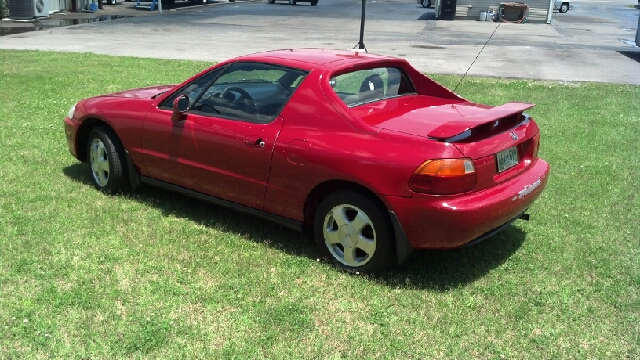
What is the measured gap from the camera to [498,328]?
146 inches

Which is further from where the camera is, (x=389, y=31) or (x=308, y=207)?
(x=389, y=31)

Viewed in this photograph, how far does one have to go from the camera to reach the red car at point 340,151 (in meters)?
3.94

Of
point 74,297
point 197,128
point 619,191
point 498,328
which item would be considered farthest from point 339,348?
point 619,191

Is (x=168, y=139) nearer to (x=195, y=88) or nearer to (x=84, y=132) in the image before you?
(x=195, y=88)

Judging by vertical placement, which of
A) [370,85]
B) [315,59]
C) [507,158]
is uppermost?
[315,59]

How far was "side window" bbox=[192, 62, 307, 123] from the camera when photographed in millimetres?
4645

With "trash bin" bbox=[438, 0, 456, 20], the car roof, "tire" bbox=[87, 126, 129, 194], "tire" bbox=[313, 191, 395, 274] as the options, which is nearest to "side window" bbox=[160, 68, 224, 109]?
the car roof

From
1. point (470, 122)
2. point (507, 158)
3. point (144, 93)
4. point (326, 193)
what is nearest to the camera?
point (470, 122)

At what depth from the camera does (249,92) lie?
494 cm

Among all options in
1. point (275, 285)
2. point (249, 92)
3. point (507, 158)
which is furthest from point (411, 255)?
point (249, 92)

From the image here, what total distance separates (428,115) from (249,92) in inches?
54.8

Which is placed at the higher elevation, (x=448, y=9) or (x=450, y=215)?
(x=448, y=9)

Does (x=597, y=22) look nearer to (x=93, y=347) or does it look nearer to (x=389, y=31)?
(x=389, y=31)

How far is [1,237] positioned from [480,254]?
11.6 feet
